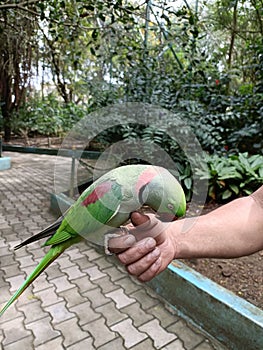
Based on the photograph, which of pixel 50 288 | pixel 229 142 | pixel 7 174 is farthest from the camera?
pixel 7 174

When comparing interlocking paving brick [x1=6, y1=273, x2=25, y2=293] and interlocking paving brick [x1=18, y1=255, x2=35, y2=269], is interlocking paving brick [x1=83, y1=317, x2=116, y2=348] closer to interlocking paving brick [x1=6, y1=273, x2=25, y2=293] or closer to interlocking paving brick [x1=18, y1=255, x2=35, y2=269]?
interlocking paving brick [x1=6, y1=273, x2=25, y2=293]

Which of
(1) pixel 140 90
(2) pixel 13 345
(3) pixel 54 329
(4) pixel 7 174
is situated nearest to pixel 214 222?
(3) pixel 54 329

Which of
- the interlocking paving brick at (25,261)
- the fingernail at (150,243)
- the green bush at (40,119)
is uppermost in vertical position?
the green bush at (40,119)

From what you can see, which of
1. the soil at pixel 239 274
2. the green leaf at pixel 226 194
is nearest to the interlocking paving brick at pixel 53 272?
the soil at pixel 239 274

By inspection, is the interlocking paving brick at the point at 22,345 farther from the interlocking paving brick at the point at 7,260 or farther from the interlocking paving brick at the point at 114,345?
the interlocking paving brick at the point at 7,260

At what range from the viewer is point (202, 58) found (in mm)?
4598

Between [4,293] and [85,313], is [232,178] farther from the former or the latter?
[4,293]

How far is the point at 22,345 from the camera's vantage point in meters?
1.90

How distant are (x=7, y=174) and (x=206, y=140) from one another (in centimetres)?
563

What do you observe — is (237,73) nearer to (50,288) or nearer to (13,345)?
(50,288)

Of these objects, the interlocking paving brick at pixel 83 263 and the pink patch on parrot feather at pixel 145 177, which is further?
the interlocking paving brick at pixel 83 263

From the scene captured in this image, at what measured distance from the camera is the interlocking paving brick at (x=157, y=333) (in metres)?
1.94

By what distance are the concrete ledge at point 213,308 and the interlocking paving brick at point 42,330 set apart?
3.01 ft

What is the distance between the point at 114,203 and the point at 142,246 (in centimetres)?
25
